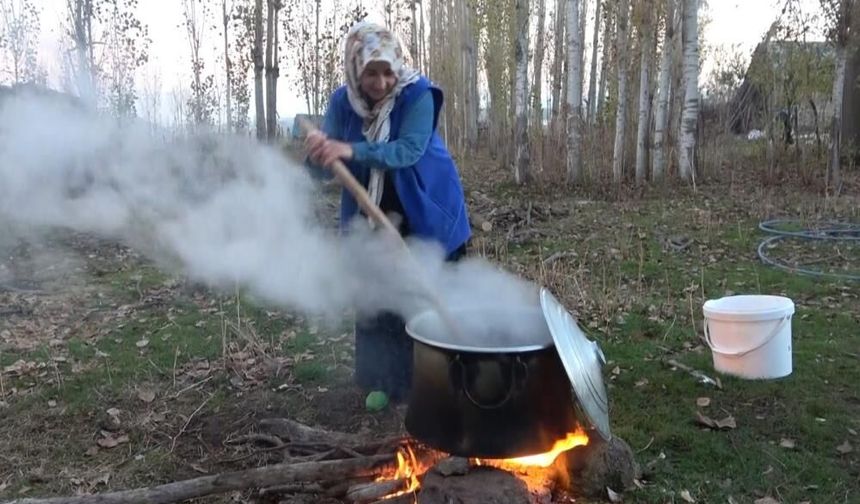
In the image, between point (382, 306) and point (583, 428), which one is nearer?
point (583, 428)

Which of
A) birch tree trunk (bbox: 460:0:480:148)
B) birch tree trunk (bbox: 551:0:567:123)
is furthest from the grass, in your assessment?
birch tree trunk (bbox: 460:0:480:148)

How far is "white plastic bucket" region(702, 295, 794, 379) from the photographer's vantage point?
12.9 ft

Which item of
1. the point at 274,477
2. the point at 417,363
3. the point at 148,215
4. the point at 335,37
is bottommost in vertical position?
the point at 274,477

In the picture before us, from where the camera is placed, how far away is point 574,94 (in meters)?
12.5

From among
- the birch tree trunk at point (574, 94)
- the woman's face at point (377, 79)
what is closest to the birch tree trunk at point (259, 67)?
the birch tree trunk at point (574, 94)

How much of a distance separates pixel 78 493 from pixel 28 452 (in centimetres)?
61

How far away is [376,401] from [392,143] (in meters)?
1.50

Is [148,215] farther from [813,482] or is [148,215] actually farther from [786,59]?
[786,59]

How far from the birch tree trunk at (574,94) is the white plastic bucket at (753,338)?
8920mm

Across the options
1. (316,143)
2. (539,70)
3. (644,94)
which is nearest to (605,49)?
(539,70)

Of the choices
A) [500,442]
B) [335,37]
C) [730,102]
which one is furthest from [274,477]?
[335,37]

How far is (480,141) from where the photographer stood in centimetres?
2916

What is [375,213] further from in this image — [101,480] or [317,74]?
[317,74]

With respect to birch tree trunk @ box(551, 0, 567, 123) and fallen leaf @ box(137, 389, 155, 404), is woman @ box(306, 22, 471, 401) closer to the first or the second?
fallen leaf @ box(137, 389, 155, 404)
